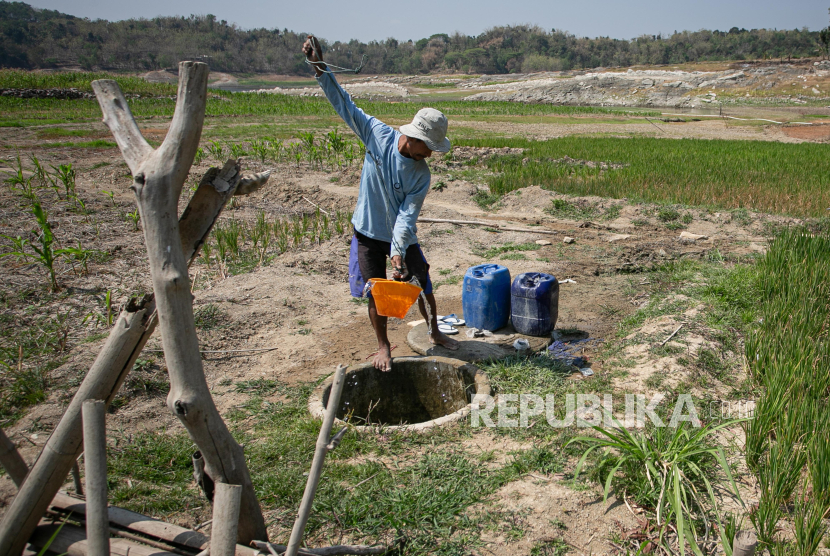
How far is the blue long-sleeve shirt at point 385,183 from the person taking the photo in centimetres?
324

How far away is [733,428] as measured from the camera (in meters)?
2.94

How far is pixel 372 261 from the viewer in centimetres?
348

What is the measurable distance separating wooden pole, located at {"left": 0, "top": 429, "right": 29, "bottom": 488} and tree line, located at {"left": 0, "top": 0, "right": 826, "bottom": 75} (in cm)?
4571

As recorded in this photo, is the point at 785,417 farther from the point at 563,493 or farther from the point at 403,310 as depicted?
the point at 403,310

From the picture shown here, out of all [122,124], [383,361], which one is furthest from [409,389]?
[122,124]

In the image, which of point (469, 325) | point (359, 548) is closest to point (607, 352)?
point (469, 325)

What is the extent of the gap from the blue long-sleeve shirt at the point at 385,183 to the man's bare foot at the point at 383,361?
2.09 ft

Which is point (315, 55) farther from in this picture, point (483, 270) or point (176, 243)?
point (483, 270)

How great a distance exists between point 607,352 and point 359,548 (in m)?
2.52

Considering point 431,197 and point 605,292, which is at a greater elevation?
point 431,197

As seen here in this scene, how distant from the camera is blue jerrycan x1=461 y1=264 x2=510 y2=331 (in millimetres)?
4141

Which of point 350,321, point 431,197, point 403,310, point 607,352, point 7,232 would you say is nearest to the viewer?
point 403,310

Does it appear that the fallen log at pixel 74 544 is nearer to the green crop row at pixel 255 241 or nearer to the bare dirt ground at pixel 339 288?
the bare dirt ground at pixel 339 288

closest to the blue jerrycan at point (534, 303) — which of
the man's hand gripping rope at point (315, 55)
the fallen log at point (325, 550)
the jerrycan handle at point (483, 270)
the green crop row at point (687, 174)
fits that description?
the jerrycan handle at point (483, 270)
